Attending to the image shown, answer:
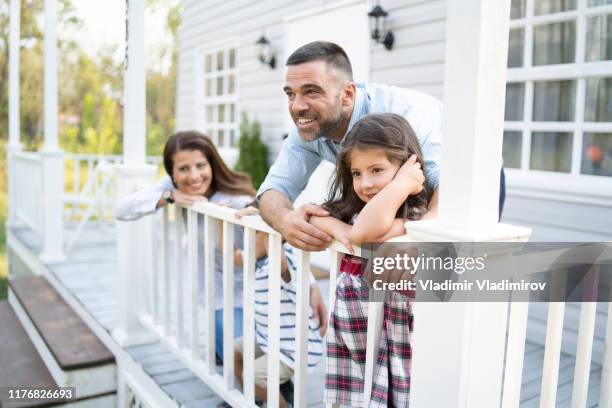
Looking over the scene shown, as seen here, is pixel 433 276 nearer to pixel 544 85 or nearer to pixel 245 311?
pixel 245 311

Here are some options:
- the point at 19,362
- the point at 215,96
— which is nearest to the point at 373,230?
the point at 19,362

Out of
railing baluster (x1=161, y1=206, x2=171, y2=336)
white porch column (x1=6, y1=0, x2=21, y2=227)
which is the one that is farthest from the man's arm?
white porch column (x1=6, y1=0, x2=21, y2=227)

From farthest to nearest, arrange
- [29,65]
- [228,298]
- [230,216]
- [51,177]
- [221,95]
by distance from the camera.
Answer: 1. [29,65]
2. [221,95]
3. [51,177]
4. [228,298]
5. [230,216]

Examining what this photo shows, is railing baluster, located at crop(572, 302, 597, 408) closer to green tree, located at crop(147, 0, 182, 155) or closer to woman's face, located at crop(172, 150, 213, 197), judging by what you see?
woman's face, located at crop(172, 150, 213, 197)

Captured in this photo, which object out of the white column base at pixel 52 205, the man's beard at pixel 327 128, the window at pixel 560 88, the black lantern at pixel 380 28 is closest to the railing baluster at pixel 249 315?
the man's beard at pixel 327 128

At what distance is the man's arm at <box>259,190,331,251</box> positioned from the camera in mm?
1659

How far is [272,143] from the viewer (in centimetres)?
607

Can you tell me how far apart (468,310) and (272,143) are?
492 centimetres

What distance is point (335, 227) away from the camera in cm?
160

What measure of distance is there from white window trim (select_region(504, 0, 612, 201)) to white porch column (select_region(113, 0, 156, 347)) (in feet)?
7.30

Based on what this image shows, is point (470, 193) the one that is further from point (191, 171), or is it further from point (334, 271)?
point (191, 171)

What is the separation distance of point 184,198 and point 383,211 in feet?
4.66

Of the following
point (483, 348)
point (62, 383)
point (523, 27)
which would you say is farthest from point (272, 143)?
point (483, 348)

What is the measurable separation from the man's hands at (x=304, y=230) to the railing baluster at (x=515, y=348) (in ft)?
1.74
